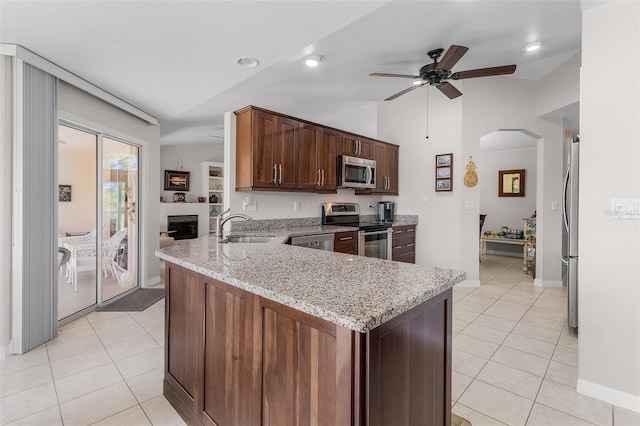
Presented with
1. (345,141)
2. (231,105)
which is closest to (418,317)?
(345,141)

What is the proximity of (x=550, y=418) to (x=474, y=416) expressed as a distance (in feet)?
1.35

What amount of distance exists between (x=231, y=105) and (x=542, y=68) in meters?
4.15

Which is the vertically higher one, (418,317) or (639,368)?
→ (418,317)

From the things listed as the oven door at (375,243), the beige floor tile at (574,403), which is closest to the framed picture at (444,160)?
the oven door at (375,243)

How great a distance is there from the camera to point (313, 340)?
3.03 ft

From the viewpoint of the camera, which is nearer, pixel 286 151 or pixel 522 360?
pixel 522 360

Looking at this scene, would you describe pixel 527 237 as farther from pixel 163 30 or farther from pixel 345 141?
pixel 163 30

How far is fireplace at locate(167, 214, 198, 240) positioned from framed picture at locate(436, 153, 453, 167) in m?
5.44

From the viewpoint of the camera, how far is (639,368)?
5.59 feet

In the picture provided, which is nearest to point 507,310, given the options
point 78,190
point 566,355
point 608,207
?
point 566,355

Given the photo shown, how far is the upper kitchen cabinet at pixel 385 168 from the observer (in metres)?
4.57

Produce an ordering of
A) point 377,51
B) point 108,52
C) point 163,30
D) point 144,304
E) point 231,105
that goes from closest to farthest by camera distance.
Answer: point 163,30 → point 108,52 → point 377,51 → point 144,304 → point 231,105

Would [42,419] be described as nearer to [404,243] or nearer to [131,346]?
[131,346]

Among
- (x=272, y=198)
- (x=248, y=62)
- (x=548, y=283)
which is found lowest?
(x=548, y=283)
